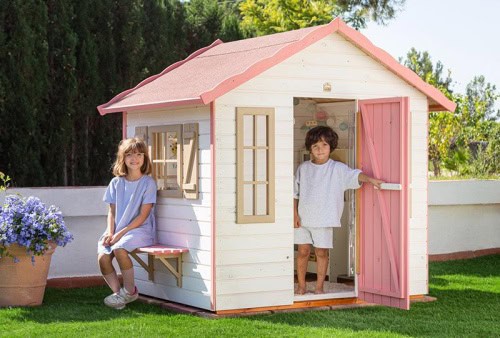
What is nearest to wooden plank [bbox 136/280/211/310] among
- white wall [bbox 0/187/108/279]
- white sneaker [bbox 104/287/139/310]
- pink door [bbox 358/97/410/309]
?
white sneaker [bbox 104/287/139/310]

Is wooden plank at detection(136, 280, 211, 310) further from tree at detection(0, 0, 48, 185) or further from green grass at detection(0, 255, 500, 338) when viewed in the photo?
tree at detection(0, 0, 48, 185)

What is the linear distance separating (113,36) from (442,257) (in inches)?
225

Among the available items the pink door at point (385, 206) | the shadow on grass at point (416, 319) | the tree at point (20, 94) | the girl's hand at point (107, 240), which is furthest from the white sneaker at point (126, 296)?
the tree at point (20, 94)

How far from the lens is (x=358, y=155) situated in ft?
33.8

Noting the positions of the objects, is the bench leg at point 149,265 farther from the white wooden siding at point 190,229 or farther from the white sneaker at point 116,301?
the white sneaker at point 116,301

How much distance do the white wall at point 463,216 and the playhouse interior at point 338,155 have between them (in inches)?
114

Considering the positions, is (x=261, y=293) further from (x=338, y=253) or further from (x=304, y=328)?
(x=338, y=253)

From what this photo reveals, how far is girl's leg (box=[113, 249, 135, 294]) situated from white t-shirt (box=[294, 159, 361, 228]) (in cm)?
173

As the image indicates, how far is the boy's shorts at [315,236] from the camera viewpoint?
33.7 ft

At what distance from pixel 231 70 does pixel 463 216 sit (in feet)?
19.2

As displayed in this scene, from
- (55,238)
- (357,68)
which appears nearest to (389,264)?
(357,68)

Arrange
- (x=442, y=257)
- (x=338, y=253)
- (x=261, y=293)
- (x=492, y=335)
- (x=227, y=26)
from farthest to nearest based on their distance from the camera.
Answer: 1. (x=227, y=26)
2. (x=442, y=257)
3. (x=338, y=253)
4. (x=261, y=293)
5. (x=492, y=335)

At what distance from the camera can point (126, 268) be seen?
1000 cm

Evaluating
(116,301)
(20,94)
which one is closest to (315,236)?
(116,301)
